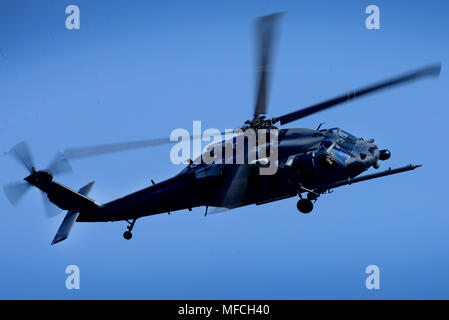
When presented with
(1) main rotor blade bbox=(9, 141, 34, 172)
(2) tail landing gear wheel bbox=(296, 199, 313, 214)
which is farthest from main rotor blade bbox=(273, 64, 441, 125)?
(1) main rotor blade bbox=(9, 141, 34, 172)

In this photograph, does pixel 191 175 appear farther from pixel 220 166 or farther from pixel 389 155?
pixel 389 155

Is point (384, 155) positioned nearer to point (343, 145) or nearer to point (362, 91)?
point (343, 145)

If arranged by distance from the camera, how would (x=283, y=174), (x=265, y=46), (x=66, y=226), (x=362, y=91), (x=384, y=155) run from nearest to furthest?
1. (x=265, y=46)
2. (x=362, y=91)
3. (x=283, y=174)
4. (x=384, y=155)
5. (x=66, y=226)

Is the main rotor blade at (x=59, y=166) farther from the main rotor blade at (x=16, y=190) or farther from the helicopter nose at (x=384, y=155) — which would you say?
the helicopter nose at (x=384, y=155)

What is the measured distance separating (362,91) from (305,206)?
4429 mm

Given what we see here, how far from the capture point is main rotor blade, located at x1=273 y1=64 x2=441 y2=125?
15.3 metres

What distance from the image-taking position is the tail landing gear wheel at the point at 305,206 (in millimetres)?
18750

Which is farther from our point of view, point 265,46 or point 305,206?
point 305,206

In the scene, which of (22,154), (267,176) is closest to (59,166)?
(22,154)

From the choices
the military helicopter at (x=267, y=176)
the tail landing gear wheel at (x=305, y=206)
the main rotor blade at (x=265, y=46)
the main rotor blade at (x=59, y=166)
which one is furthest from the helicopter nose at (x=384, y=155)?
the main rotor blade at (x=59, y=166)

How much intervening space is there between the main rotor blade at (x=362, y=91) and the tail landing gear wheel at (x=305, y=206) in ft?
8.97

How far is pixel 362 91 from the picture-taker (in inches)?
653
